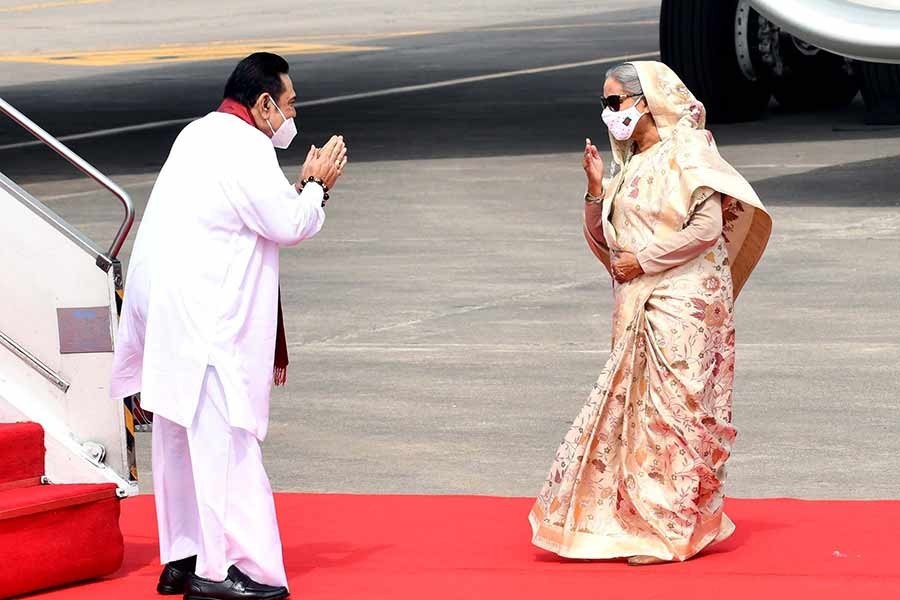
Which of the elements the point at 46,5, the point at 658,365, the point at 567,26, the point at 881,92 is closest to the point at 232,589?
the point at 658,365

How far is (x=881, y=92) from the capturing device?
21.1 meters

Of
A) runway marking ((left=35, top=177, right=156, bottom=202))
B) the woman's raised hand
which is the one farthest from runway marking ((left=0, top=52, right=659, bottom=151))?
the woman's raised hand

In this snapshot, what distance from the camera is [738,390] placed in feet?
34.1

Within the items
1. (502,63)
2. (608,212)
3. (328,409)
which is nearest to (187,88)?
(502,63)

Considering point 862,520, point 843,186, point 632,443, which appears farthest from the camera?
point 843,186

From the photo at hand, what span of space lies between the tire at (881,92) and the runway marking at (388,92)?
7985 millimetres

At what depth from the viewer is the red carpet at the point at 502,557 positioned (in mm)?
6949

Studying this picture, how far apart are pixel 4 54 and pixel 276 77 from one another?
35.7 meters

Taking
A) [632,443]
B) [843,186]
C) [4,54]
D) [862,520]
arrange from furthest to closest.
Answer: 1. [4,54]
2. [843,186]
3. [862,520]
4. [632,443]

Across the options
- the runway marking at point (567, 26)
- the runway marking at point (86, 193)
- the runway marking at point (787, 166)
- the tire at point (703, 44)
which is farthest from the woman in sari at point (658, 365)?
the runway marking at point (567, 26)

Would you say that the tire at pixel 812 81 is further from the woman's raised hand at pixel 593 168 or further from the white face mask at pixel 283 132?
the white face mask at pixel 283 132

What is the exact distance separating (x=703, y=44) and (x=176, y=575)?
48.7 feet

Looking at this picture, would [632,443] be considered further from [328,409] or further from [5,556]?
[328,409]

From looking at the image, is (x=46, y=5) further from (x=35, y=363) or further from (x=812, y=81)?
(x=35, y=363)
